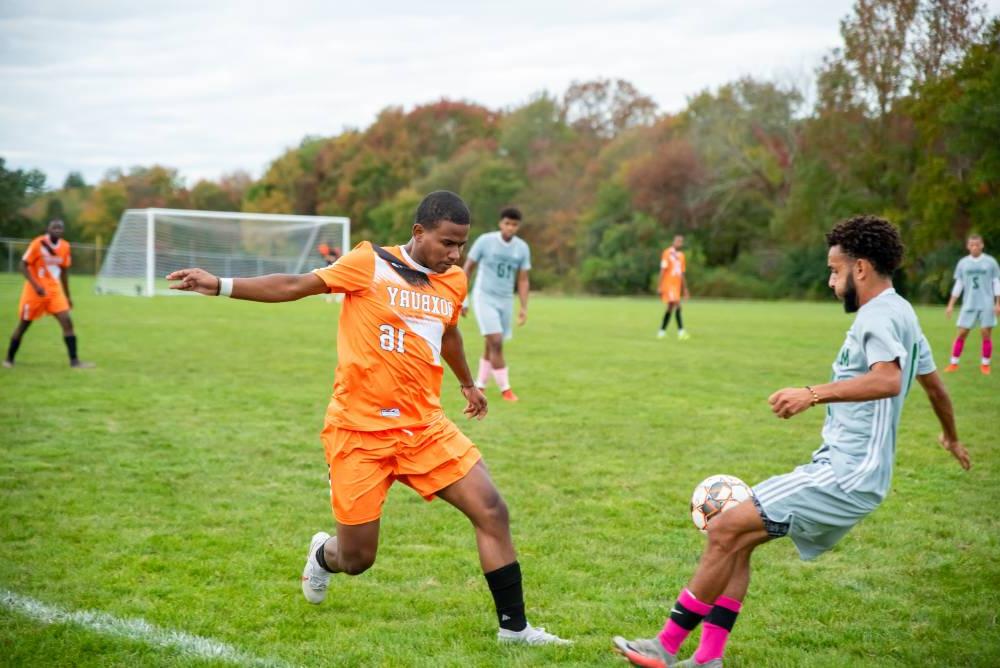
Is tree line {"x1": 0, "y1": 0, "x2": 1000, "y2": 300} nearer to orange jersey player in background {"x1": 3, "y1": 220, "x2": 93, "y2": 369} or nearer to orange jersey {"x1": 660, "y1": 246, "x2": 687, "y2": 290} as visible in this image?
orange jersey {"x1": 660, "y1": 246, "x2": 687, "y2": 290}

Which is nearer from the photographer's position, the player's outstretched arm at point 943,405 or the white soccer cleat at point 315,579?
the player's outstretched arm at point 943,405

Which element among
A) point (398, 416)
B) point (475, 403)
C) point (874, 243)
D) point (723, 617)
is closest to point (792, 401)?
point (874, 243)

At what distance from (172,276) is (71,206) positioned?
7744 centimetres

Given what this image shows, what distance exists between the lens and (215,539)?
5.99 m

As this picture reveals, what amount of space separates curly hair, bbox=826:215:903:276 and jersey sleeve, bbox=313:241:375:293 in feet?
7.15

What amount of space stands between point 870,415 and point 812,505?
0.45 metres

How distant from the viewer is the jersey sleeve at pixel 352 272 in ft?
14.5

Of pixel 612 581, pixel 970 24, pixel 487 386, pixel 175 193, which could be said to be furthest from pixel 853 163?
pixel 175 193

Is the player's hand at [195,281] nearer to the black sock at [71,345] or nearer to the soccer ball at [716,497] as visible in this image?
the soccer ball at [716,497]

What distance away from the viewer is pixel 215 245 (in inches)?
1761

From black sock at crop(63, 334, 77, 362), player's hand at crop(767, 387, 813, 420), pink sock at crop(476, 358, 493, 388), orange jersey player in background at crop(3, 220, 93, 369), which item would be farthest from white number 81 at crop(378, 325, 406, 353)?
black sock at crop(63, 334, 77, 362)

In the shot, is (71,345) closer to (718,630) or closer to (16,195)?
(718,630)

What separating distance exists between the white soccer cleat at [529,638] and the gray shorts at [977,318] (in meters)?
13.8

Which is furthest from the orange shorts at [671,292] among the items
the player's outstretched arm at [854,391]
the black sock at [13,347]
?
the player's outstretched arm at [854,391]
